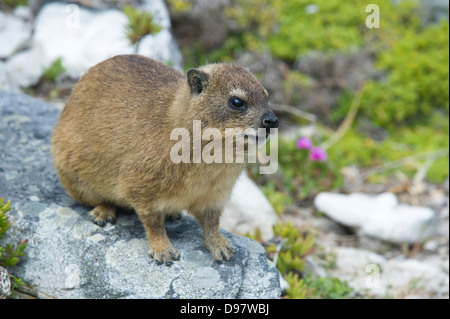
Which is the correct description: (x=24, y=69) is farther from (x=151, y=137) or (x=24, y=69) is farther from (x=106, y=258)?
(x=106, y=258)

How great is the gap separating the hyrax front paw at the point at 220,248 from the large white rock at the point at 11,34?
601 cm

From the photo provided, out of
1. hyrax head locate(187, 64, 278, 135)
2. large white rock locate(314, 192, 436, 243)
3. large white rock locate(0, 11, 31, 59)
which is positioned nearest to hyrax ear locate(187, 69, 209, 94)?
hyrax head locate(187, 64, 278, 135)

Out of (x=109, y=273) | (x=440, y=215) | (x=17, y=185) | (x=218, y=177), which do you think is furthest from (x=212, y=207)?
(x=440, y=215)

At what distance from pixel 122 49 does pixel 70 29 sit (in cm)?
116

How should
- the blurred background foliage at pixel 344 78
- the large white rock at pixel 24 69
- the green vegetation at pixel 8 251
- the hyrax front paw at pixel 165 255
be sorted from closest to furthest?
1. the hyrax front paw at pixel 165 255
2. the green vegetation at pixel 8 251
3. the blurred background foliage at pixel 344 78
4. the large white rock at pixel 24 69

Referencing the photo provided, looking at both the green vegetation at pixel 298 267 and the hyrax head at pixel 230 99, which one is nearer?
the hyrax head at pixel 230 99

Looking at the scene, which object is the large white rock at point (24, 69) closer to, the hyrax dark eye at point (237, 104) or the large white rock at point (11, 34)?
the large white rock at point (11, 34)

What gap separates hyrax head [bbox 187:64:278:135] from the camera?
160 inches

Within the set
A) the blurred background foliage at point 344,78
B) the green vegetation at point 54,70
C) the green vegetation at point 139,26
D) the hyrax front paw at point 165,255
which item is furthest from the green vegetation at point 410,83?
the hyrax front paw at point 165,255

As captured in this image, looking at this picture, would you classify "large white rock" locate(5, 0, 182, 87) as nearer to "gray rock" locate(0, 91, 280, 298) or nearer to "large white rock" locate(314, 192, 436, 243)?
"large white rock" locate(314, 192, 436, 243)

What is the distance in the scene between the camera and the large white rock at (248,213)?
663cm

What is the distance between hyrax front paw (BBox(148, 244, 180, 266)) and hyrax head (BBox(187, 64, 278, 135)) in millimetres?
1222

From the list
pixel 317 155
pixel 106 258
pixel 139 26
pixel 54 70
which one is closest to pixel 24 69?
pixel 54 70

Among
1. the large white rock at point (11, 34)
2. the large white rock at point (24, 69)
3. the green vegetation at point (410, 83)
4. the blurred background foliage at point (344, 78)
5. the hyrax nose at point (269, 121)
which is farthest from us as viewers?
the green vegetation at point (410, 83)
